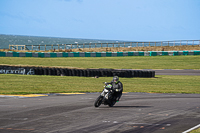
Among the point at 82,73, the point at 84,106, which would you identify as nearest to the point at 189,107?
the point at 84,106

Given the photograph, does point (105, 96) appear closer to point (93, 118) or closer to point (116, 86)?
point (116, 86)

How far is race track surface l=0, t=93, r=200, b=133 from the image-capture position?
8.97 meters

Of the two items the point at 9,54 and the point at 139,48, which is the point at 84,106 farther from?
the point at 139,48

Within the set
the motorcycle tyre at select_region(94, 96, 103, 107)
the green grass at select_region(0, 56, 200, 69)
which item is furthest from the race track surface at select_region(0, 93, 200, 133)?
the green grass at select_region(0, 56, 200, 69)

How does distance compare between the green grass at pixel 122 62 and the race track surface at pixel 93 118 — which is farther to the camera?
the green grass at pixel 122 62

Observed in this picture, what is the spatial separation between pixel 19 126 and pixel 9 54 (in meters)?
40.4

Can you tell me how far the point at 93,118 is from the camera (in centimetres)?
1058

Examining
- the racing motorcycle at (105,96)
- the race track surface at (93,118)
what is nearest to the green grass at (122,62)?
the racing motorcycle at (105,96)

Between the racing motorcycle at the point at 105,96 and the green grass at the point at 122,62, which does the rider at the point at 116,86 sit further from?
the green grass at the point at 122,62

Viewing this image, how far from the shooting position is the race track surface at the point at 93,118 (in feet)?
29.4

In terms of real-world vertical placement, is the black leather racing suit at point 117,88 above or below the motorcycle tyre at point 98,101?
above

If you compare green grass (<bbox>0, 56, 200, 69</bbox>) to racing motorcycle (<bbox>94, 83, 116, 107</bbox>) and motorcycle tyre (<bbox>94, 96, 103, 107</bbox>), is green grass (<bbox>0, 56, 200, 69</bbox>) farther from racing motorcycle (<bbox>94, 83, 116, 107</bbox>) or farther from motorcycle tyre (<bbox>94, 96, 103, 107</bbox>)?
motorcycle tyre (<bbox>94, 96, 103, 107</bbox>)

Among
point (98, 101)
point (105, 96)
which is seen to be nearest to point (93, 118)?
point (98, 101)

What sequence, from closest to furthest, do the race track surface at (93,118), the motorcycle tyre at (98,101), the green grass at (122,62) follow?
the race track surface at (93,118) < the motorcycle tyre at (98,101) < the green grass at (122,62)
